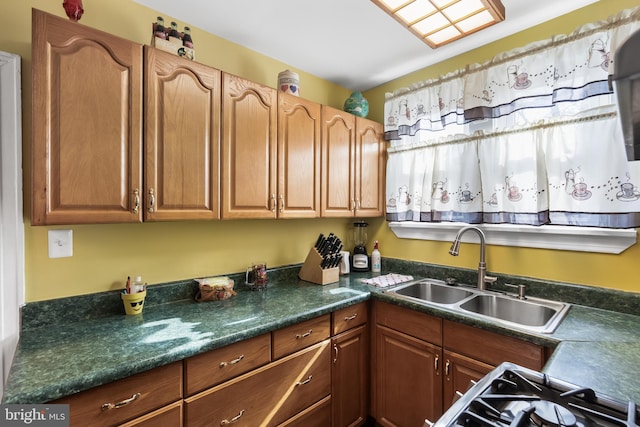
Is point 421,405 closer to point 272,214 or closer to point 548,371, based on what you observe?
point 548,371

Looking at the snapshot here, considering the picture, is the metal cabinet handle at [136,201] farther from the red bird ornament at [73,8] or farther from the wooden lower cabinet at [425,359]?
the wooden lower cabinet at [425,359]

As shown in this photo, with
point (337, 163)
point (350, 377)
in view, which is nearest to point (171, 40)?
point (337, 163)

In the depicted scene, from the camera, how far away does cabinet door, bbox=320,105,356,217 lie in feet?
6.89

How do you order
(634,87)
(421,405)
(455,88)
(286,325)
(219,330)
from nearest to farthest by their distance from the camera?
(634,87), (219,330), (286,325), (421,405), (455,88)

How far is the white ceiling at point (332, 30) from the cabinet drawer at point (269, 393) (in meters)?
1.80

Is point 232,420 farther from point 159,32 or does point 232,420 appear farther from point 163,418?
point 159,32

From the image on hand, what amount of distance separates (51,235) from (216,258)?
0.79m

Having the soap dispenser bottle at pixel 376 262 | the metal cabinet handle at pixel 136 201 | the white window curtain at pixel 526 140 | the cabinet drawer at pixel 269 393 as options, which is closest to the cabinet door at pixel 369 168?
the white window curtain at pixel 526 140

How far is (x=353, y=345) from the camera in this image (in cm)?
182

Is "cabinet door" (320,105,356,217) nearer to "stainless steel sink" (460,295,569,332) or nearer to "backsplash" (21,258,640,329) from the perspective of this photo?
"backsplash" (21,258,640,329)

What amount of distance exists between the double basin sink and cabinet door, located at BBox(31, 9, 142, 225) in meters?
1.55

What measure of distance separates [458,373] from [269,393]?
0.93 metres

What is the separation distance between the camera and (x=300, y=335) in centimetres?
153

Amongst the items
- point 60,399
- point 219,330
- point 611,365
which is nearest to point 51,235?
point 60,399
